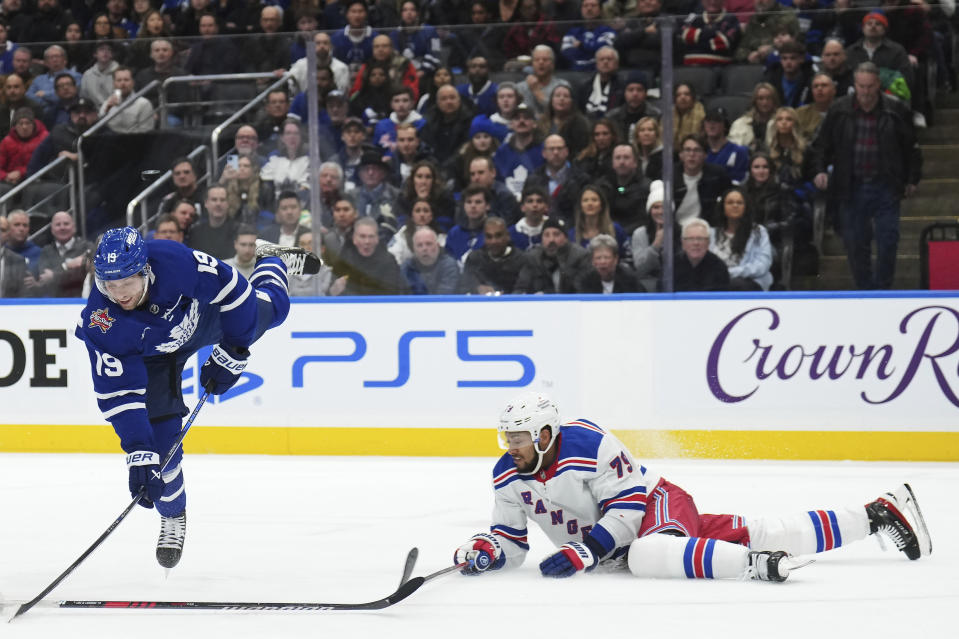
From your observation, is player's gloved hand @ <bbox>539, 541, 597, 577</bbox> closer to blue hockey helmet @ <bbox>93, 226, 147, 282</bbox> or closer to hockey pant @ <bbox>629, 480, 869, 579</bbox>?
hockey pant @ <bbox>629, 480, 869, 579</bbox>

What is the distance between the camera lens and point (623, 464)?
4363mm

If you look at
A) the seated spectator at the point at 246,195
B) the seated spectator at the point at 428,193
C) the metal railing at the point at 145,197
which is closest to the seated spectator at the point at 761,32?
the seated spectator at the point at 428,193

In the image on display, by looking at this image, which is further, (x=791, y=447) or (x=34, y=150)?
(x=34, y=150)

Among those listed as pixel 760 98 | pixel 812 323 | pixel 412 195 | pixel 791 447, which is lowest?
pixel 791 447

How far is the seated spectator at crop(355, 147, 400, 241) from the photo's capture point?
7715mm

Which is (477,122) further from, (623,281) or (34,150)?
(34,150)

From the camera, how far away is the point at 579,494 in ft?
14.4

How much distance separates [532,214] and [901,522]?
11.2 feet

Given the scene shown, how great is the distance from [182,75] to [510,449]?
4.41m

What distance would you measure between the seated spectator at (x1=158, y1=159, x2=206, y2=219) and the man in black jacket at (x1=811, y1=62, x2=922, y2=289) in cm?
347

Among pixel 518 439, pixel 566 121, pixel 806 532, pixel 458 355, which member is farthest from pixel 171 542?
pixel 566 121

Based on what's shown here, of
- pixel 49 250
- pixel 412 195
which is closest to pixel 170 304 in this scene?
pixel 412 195

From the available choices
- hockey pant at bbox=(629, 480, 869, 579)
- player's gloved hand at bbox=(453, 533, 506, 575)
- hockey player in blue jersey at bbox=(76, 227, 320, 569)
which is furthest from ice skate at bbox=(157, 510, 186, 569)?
hockey pant at bbox=(629, 480, 869, 579)

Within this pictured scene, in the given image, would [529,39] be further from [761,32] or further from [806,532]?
[806,532]
